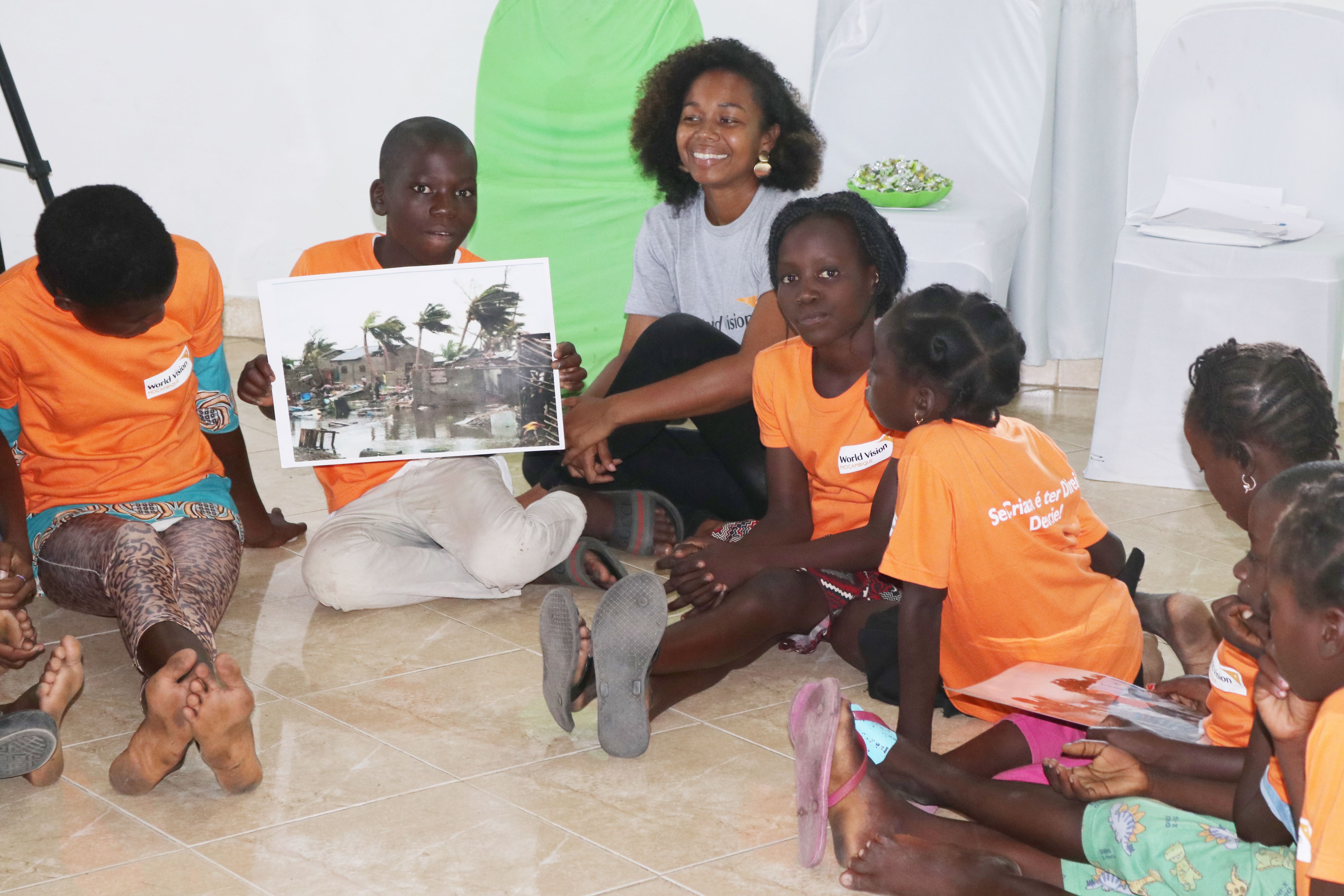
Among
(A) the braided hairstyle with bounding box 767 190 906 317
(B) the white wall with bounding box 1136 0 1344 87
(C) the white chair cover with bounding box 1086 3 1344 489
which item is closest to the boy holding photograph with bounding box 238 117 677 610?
(A) the braided hairstyle with bounding box 767 190 906 317

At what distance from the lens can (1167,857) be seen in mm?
1357

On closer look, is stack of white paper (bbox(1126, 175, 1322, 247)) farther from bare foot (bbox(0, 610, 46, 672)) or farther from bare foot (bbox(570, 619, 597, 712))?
bare foot (bbox(0, 610, 46, 672))

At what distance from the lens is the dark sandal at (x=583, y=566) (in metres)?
2.40

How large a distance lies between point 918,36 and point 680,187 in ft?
5.26

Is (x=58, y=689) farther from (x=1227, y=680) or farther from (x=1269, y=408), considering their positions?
(x=1269, y=408)

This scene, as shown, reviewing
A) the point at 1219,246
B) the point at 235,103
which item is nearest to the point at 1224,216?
the point at 1219,246

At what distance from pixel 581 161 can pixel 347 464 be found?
6.82ft

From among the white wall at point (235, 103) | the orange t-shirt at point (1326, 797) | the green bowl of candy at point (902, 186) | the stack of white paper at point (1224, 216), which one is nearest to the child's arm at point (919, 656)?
the orange t-shirt at point (1326, 797)

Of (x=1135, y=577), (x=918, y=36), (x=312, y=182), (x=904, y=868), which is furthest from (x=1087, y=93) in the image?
(x=904, y=868)

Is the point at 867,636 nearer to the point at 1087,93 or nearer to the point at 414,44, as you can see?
the point at 1087,93

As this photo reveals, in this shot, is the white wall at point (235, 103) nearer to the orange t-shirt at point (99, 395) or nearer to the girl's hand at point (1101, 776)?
the orange t-shirt at point (99, 395)

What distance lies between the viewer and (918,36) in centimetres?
403

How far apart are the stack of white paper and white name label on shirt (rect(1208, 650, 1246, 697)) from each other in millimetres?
1898

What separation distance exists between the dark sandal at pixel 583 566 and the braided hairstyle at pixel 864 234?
1.91ft
